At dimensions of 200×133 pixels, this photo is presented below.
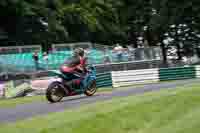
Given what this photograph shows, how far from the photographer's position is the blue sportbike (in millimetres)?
17328

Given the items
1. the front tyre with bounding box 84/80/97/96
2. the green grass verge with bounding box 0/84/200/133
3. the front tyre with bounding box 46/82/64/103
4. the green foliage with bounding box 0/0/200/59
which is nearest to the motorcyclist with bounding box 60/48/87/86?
the front tyre with bounding box 46/82/64/103

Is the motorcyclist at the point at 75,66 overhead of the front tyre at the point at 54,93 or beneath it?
overhead

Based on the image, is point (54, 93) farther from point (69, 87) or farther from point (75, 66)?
point (75, 66)

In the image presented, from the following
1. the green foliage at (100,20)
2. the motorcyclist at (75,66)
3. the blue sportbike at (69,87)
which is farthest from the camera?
the green foliage at (100,20)

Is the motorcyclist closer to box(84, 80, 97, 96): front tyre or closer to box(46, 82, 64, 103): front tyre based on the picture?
box(46, 82, 64, 103): front tyre

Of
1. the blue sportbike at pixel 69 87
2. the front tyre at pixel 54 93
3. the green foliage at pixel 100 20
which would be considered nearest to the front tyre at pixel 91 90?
the blue sportbike at pixel 69 87

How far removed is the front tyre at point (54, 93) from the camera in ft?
56.4

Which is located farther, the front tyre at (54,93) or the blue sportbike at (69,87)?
the blue sportbike at (69,87)

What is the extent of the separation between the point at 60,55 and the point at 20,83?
4917mm

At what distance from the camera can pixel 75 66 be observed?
17969mm

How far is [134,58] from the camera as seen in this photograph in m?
33.9

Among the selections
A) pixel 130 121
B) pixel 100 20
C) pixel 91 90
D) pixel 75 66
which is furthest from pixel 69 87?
pixel 100 20

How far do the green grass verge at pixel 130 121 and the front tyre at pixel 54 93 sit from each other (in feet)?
17.5

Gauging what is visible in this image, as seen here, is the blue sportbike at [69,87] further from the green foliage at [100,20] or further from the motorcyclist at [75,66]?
the green foliage at [100,20]
